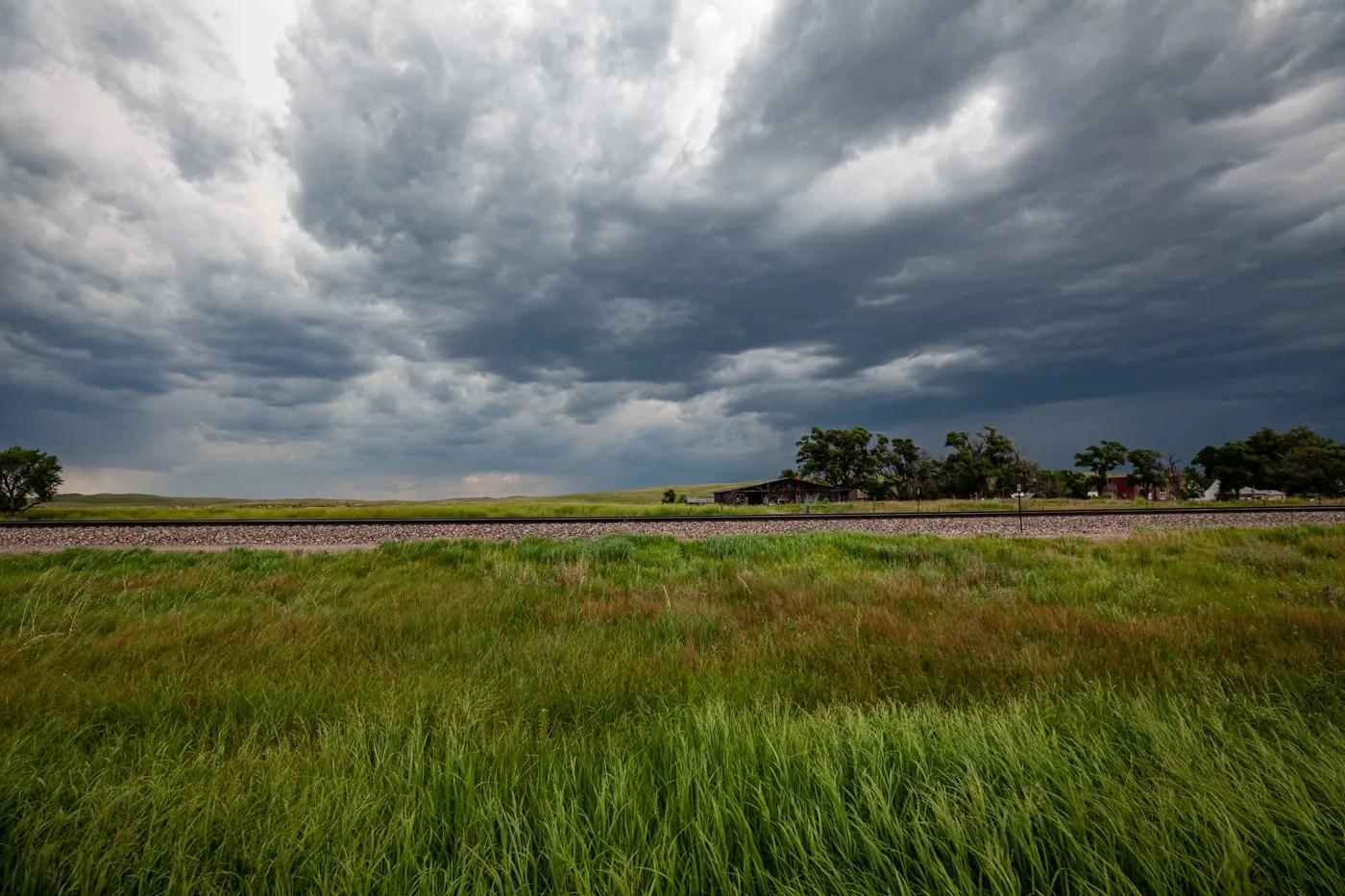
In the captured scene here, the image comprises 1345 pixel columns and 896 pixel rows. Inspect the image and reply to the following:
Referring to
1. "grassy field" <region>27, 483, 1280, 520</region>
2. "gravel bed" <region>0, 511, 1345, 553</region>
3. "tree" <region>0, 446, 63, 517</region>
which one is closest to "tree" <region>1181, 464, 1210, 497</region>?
"grassy field" <region>27, 483, 1280, 520</region>

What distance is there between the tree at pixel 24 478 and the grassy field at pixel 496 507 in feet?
5.09

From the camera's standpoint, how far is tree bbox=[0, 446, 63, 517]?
45.3 m

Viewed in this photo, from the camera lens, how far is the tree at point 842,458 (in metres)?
79.9

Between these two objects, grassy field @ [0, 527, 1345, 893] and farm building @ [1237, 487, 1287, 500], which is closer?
grassy field @ [0, 527, 1345, 893]

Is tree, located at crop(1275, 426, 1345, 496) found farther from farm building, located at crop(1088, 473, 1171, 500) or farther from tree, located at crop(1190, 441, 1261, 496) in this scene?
farm building, located at crop(1088, 473, 1171, 500)

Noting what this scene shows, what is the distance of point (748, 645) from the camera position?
512 centimetres

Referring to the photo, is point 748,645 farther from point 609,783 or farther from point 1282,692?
point 1282,692

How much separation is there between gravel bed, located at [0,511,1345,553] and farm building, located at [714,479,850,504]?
42.1m

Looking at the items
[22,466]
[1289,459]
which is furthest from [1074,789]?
[1289,459]

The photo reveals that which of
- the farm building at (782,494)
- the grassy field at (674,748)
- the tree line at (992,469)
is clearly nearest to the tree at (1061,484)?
the tree line at (992,469)

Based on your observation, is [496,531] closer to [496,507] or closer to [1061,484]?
[496,507]

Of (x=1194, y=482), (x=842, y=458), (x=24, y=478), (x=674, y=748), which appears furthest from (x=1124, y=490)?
(x=24, y=478)

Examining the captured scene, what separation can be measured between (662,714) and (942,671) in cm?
248

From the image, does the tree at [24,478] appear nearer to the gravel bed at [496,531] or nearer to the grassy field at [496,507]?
the grassy field at [496,507]
